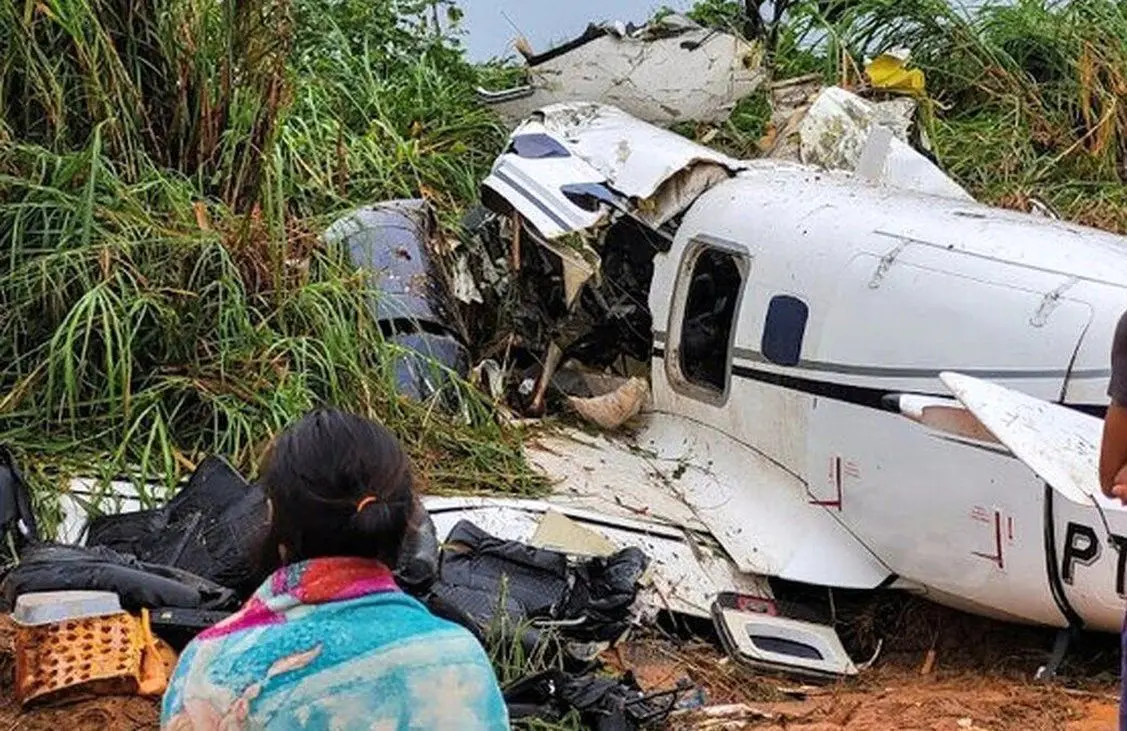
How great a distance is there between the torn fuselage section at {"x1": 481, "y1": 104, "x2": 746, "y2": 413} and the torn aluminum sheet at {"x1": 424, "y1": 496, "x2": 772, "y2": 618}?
4.40ft

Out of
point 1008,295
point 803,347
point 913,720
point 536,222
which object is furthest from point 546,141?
point 913,720

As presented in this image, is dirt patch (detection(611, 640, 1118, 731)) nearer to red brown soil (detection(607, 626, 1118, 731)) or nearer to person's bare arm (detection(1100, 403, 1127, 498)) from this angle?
red brown soil (detection(607, 626, 1118, 731))

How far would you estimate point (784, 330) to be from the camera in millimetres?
6867

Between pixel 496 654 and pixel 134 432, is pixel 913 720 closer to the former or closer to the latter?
pixel 496 654

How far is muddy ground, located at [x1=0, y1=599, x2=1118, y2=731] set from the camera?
5.25 m

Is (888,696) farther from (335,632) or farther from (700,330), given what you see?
(335,632)

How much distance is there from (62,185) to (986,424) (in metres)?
4.76

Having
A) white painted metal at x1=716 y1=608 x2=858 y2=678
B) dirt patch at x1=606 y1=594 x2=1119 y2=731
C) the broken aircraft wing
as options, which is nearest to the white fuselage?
dirt patch at x1=606 y1=594 x2=1119 y2=731

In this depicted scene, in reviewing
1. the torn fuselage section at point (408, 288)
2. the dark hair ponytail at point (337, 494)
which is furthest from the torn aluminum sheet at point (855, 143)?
the dark hair ponytail at point (337, 494)

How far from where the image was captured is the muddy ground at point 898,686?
5254 millimetres

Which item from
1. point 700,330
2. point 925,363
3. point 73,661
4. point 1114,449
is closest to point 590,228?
point 700,330

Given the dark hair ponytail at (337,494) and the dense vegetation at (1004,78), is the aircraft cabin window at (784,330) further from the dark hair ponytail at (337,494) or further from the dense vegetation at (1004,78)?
the dark hair ponytail at (337,494)

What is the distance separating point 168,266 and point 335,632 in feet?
17.6

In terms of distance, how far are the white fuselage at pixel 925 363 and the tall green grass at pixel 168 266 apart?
136 cm
